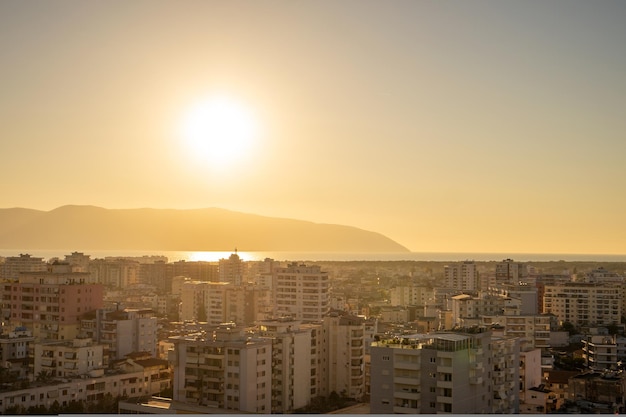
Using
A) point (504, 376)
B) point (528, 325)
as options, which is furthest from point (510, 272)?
point (504, 376)

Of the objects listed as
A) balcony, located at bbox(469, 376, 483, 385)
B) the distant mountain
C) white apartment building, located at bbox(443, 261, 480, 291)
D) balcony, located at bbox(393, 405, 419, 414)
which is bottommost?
balcony, located at bbox(393, 405, 419, 414)

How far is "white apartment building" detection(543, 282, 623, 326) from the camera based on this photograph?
20.6 meters

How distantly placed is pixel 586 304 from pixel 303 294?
8.65 meters

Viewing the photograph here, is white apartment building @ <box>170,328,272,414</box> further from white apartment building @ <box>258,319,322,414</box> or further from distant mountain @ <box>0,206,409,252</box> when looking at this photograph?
distant mountain @ <box>0,206,409,252</box>

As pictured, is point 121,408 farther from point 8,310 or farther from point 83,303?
point 8,310

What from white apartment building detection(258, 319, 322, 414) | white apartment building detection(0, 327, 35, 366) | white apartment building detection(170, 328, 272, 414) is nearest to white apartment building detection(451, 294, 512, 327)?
white apartment building detection(258, 319, 322, 414)

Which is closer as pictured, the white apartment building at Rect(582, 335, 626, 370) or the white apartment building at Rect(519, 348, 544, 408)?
the white apartment building at Rect(519, 348, 544, 408)

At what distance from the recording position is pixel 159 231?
193 feet

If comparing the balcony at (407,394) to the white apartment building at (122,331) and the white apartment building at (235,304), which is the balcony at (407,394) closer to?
the white apartment building at (122,331)

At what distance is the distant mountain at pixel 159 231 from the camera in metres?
52.9

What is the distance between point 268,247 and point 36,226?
16.9 meters

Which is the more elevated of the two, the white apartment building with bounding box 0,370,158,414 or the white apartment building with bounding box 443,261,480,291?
the white apartment building with bounding box 443,261,480,291

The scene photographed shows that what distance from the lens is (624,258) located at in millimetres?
59969

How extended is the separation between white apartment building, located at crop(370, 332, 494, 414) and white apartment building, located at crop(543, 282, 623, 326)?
13464mm
